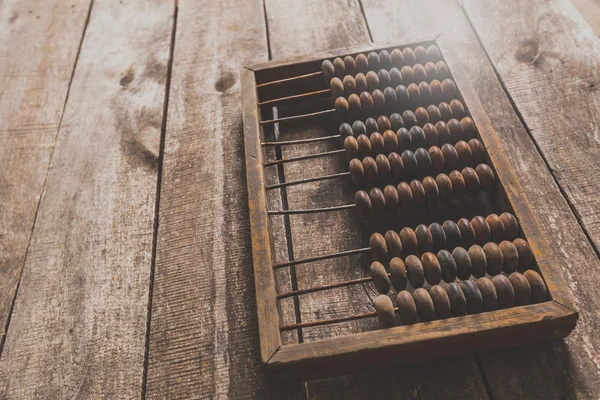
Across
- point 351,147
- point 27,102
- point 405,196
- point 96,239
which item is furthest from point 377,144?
point 27,102

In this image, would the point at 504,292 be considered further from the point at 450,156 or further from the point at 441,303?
the point at 450,156

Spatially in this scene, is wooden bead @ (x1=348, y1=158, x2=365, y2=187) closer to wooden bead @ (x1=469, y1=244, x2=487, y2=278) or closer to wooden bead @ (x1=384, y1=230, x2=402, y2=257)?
wooden bead @ (x1=384, y1=230, x2=402, y2=257)

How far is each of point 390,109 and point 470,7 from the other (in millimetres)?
626

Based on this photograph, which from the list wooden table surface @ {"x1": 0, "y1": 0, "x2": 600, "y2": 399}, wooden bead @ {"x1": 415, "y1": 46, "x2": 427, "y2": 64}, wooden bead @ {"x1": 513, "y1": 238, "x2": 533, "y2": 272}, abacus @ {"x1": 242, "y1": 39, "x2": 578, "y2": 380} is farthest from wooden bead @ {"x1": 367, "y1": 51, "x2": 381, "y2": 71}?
wooden bead @ {"x1": 513, "y1": 238, "x2": 533, "y2": 272}

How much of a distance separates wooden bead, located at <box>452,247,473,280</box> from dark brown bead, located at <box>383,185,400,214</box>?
0.19 meters

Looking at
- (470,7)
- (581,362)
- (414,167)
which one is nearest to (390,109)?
(414,167)

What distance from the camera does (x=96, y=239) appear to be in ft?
4.33

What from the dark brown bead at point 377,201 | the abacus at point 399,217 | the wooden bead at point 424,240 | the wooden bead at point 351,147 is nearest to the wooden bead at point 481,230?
the abacus at point 399,217

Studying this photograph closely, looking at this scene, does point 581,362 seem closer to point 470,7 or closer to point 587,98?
point 587,98

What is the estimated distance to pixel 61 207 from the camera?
1.40 m

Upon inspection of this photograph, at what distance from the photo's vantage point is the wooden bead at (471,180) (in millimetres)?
1167

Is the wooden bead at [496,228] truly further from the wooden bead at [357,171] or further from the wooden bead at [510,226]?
the wooden bead at [357,171]

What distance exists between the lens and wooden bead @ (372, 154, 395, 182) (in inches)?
48.3

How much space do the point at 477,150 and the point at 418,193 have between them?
0.19 metres
